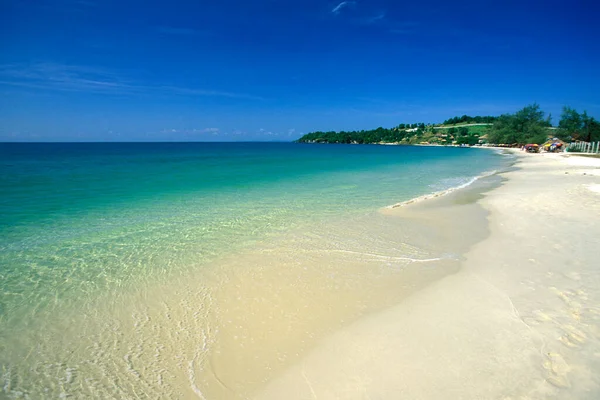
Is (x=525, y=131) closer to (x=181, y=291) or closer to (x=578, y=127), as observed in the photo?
(x=578, y=127)

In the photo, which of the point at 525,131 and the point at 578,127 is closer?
the point at 578,127

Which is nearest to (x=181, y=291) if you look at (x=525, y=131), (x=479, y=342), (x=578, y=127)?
(x=479, y=342)

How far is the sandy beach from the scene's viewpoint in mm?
3566

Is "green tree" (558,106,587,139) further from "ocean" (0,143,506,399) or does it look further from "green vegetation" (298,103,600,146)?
"ocean" (0,143,506,399)

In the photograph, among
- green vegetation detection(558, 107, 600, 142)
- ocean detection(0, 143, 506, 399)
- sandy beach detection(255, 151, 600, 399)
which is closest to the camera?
sandy beach detection(255, 151, 600, 399)

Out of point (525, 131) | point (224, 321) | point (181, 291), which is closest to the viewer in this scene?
point (224, 321)

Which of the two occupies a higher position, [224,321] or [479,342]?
[479,342]

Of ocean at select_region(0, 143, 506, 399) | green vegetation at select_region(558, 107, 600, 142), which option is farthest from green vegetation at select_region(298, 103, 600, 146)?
ocean at select_region(0, 143, 506, 399)

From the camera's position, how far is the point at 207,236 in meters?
9.93

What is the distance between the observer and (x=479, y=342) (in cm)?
433

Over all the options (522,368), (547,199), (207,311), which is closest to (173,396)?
(207,311)

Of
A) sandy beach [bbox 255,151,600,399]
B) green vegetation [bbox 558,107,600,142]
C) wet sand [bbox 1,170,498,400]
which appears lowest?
wet sand [bbox 1,170,498,400]

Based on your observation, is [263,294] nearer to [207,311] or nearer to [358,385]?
[207,311]

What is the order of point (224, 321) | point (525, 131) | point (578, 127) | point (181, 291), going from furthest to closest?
point (525, 131), point (578, 127), point (181, 291), point (224, 321)
